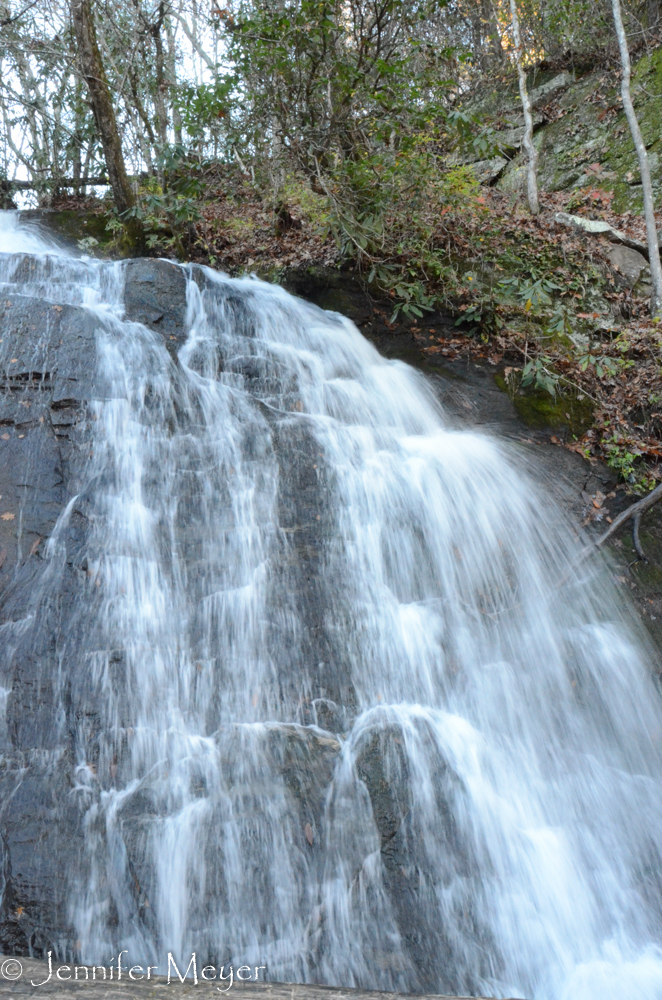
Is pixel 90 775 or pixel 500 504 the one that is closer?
pixel 90 775

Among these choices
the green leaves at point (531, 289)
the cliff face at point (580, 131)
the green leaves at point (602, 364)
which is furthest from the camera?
the cliff face at point (580, 131)

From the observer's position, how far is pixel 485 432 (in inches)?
245

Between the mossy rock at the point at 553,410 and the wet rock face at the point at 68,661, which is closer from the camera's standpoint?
the wet rock face at the point at 68,661

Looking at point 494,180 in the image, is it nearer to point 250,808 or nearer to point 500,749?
point 500,749

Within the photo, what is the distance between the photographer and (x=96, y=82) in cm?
750

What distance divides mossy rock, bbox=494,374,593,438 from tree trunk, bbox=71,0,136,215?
584 cm

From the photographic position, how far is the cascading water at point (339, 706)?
3.05 m

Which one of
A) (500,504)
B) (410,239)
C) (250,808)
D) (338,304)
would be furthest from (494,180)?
(250,808)

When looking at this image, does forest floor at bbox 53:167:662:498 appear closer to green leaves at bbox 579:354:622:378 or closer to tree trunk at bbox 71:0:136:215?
green leaves at bbox 579:354:622:378

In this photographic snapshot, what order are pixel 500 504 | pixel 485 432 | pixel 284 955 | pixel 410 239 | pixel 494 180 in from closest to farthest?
pixel 284 955 → pixel 500 504 → pixel 485 432 → pixel 410 239 → pixel 494 180

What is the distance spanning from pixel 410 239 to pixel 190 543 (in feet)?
17.0

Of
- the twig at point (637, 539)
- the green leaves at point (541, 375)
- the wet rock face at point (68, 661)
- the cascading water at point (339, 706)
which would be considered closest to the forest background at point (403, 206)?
the green leaves at point (541, 375)

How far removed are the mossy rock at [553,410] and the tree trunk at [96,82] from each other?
5844mm

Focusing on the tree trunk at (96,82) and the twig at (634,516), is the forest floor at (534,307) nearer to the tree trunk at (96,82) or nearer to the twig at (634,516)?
the twig at (634,516)
